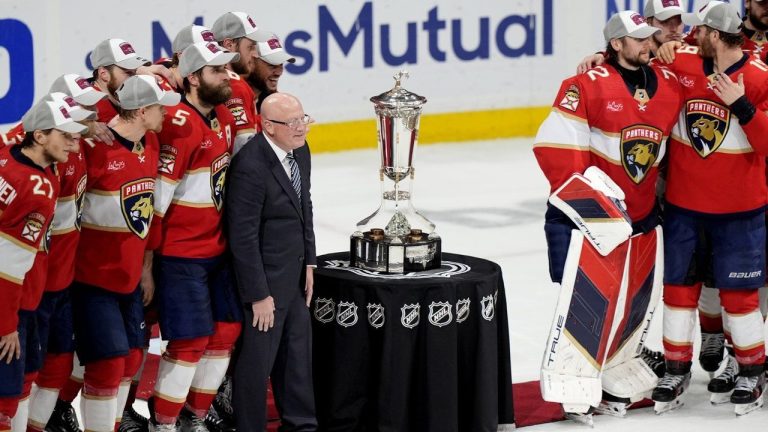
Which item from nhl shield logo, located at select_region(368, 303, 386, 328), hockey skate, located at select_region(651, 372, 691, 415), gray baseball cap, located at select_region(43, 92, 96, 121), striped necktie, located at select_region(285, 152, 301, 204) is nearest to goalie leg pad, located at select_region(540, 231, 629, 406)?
hockey skate, located at select_region(651, 372, 691, 415)

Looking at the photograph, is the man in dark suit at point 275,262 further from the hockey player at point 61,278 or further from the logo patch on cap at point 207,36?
the hockey player at point 61,278

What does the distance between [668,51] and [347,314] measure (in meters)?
1.84

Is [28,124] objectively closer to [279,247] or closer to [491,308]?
[279,247]

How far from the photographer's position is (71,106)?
197 inches

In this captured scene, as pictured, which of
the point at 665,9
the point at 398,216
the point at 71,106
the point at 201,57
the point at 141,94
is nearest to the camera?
the point at 71,106

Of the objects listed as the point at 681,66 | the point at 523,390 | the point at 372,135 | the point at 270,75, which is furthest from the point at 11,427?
the point at 372,135

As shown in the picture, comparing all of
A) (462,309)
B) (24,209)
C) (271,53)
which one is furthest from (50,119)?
(462,309)

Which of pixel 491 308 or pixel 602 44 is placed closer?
pixel 491 308

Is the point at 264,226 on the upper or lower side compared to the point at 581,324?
upper

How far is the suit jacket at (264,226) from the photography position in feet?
18.4

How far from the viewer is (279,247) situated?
5.70 meters

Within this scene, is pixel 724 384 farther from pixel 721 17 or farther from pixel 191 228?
pixel 191 228

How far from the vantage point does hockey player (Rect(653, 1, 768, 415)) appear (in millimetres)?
6359

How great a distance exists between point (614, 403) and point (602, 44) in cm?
695
